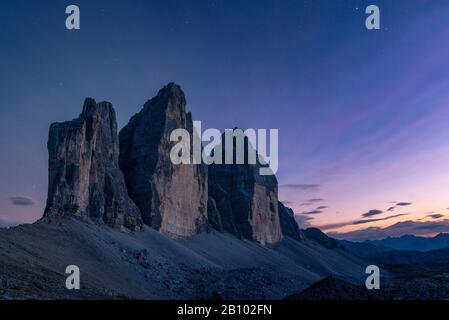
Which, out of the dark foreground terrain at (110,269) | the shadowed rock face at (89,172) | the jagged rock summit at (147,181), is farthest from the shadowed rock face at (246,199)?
the dark foreground terrain at (110,269)

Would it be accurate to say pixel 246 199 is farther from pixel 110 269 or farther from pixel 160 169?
pixel 110 269

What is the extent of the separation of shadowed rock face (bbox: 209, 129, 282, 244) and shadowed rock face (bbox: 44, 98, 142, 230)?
4919 cm

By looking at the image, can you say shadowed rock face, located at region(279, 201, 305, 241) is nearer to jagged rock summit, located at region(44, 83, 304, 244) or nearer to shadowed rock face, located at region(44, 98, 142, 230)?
jagged rock summit, located at region(44, 83, 304, 244)

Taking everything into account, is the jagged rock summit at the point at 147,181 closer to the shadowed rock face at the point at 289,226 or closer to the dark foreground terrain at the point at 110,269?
the dark foreground terrain at the point at 110,269

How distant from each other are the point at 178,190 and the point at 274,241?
5309 centimetres

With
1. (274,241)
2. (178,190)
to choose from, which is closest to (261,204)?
(274,241)

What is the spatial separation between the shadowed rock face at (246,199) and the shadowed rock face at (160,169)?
26727 millimetres

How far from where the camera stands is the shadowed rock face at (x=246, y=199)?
113 metres

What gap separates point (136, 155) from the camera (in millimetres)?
76062

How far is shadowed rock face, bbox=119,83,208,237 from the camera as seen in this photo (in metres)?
71.8

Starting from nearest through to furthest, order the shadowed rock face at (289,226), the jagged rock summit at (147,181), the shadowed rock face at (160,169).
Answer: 1. the jagged rock summit at (147,181)
2. the shadowed rock face at (160,169)
3. the shadowed rock face at (289,226)

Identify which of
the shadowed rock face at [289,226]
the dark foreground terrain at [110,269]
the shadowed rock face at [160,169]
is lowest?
the dark foreground terrain at [110,269]
